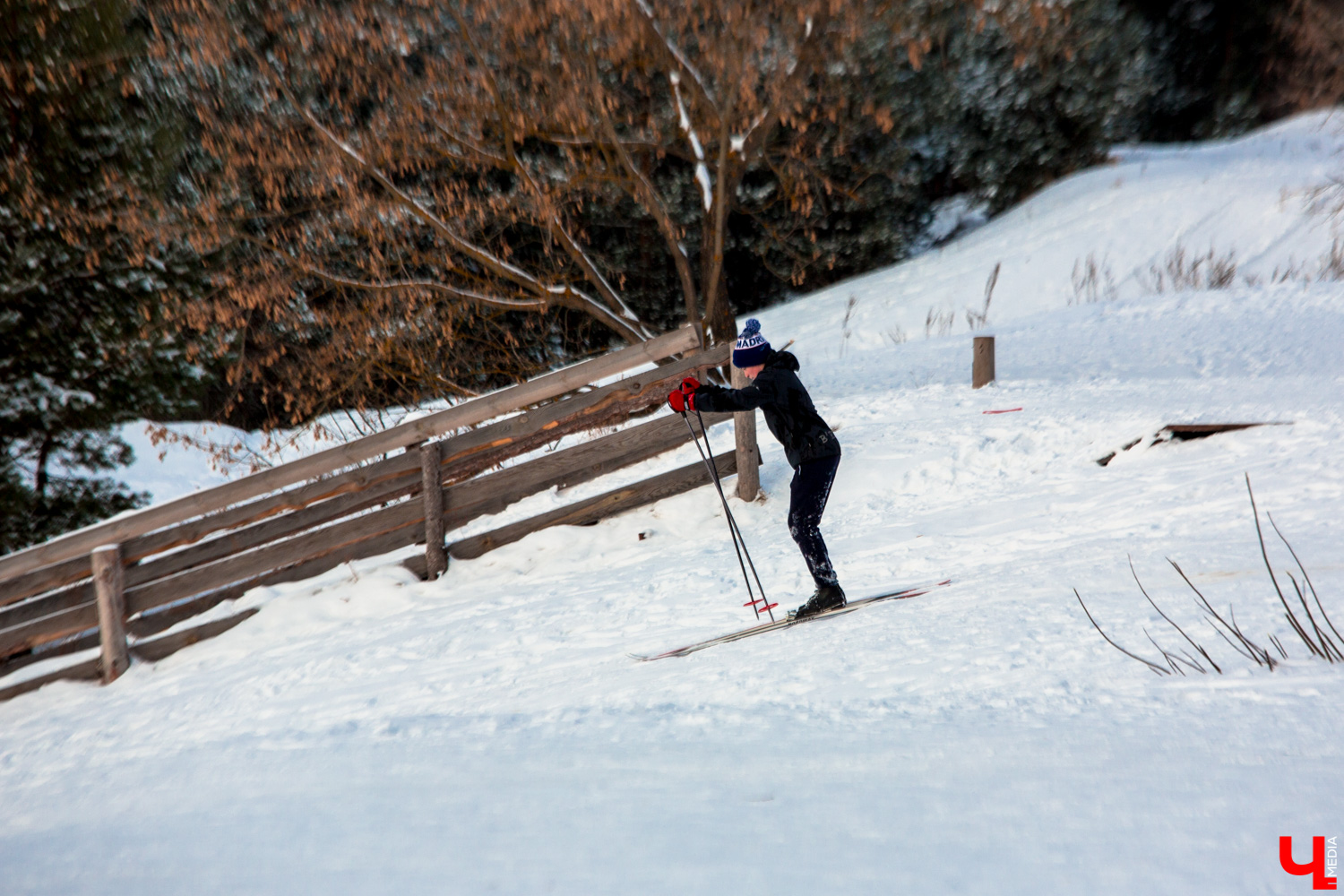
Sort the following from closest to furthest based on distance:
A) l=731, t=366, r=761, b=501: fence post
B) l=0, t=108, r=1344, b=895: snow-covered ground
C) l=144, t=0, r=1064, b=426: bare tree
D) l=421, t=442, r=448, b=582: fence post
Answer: l=0, t=108, r=1344, b=895: snow-covered ground
l=421, t=442, r=448, b=582: fence post
l=731, t=366, r=761, b=501: fence post
l=144, t=0, r=1064, b=426: bare tree

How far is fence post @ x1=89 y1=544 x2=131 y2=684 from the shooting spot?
6.99 meters

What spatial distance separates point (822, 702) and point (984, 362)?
6.89m

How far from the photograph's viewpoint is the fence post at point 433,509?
7605 mm


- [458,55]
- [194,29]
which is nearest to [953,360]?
[458,55]

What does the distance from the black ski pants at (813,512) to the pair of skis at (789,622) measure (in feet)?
0.63

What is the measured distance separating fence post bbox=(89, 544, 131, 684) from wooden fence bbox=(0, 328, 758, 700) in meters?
0.01

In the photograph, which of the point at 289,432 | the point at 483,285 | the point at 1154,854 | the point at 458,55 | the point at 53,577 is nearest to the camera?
the point at 1154,854

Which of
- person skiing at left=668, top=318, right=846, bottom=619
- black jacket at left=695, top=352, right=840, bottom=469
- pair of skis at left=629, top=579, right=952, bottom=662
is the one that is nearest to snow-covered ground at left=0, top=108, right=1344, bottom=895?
pair of skis at left=629, top=579, right=952, bottom=662

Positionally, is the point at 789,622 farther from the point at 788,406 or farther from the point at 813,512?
the point at 788,406

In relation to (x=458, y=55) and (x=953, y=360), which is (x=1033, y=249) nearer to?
(x=953, y=360)

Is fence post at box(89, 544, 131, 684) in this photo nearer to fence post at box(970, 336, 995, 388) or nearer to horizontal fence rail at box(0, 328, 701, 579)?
horizontal fence rail at box(0, 328, 701, 579)

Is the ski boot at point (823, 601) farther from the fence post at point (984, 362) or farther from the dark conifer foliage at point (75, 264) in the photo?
the dark conifer foliage at point (75, 264)

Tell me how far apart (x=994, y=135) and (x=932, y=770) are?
22640 mm

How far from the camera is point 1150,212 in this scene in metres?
18.0
